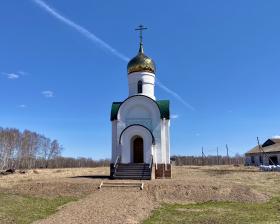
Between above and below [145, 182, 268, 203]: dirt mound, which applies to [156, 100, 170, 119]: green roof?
above

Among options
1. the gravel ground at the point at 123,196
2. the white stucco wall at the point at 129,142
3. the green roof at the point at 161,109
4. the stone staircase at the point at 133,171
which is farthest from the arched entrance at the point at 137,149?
the gravel ground at the point at 123,196

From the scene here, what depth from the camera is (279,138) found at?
5347 cm

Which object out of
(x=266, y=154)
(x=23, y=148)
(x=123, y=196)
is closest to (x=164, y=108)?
(x=123, y=196)

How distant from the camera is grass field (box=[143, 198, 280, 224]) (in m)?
10.4

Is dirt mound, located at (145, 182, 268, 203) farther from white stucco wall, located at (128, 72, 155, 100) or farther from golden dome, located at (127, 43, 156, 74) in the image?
golden dome, located at (127, 43, 156, 74)

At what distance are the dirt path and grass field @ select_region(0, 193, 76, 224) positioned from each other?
1.91 feet

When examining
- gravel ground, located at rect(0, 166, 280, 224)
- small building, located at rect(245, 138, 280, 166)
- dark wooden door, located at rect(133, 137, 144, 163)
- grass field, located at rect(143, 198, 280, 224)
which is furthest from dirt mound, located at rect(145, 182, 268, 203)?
small building, located at rect(245, 138, 280, 166)

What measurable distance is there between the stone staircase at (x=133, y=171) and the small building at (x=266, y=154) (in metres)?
28.6

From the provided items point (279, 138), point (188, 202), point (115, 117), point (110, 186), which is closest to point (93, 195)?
point (110, 186)

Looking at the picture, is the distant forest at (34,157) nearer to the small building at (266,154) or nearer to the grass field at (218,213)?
the small building at (266,154)

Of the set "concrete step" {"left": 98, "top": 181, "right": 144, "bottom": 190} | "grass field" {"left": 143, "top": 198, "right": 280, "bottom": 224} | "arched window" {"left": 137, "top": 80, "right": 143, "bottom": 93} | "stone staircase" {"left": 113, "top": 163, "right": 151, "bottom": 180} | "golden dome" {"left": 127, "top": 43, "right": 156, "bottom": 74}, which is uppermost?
"golden dome" {"left": 127, "top": 43, "right": 156, "bottom": 74}

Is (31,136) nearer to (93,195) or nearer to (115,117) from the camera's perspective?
(115,117)

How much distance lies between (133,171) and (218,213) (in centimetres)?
1003

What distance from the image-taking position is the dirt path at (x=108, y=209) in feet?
33.6
